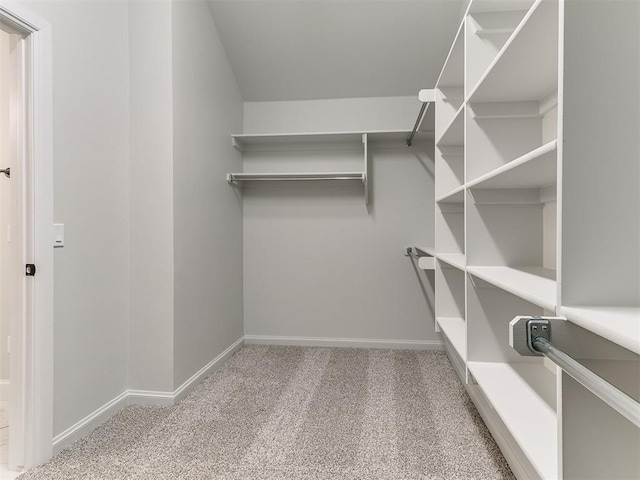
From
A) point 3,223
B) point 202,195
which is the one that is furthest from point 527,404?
point 3,223

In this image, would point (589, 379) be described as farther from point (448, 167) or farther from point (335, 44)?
point (335, 44)

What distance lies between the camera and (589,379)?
612 mm

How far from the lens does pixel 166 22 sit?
83.7 inches

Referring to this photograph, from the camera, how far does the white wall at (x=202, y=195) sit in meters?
2.22

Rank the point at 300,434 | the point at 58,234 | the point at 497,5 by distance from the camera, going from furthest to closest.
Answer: the point at 300,434, the point at 58,234, the point at 497,5

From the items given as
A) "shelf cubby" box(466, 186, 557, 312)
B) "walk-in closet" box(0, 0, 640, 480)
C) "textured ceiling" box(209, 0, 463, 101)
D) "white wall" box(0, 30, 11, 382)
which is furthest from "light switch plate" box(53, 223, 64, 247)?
"textured ceiling" box(209, 0, 463, 101)

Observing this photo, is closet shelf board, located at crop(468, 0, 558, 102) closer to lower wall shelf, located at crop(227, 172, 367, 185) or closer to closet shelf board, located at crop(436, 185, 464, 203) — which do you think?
closet shelf board, located at crop(436, 185, 464, 203)

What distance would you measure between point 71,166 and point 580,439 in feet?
6.65

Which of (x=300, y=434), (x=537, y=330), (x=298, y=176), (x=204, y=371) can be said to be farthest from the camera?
(x=298, y=176)

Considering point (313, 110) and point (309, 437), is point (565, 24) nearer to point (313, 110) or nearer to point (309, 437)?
point (309, 437)

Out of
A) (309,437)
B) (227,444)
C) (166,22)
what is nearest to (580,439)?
(309,437)

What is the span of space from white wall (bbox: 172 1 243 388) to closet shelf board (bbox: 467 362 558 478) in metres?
1.59

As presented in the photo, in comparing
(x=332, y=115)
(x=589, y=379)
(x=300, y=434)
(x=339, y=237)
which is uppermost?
(x=332, y=115)

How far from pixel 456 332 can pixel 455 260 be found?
372 mm
